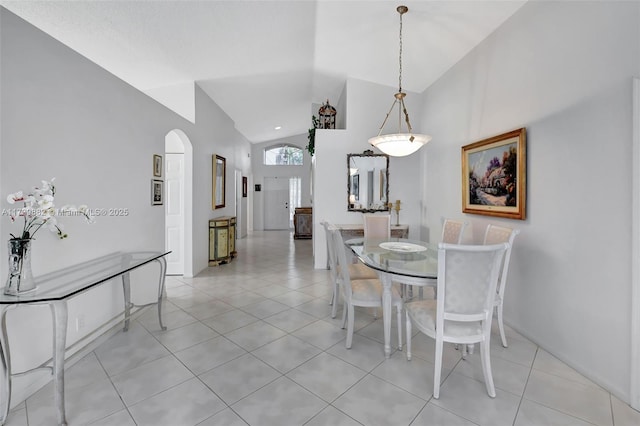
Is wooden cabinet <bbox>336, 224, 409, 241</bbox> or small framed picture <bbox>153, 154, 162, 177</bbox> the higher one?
small framed picture <bbox>153, 154, 162, 177</bbox>

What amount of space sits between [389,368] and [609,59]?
8.72ft

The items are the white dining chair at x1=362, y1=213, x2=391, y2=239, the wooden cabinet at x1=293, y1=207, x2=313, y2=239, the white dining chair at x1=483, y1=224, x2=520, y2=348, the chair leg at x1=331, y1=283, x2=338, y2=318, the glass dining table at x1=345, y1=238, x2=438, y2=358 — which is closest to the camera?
the glass dining table at x1=345, y1=238, x2=438, y2=358

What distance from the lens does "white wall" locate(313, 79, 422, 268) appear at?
17.1 ft

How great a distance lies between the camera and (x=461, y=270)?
1.84m

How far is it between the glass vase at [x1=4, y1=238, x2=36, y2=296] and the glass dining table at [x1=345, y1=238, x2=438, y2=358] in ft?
7.32

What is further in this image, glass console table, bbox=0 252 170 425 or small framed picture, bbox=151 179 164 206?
small framed picture, bbox=151 179 164 206

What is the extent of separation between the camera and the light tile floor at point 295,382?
5.63 ft

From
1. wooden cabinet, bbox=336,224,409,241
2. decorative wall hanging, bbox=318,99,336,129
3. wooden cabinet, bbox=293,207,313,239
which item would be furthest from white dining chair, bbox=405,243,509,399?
wooden cabinet, bbox=293,207,313,239

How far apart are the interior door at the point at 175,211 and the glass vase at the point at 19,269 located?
113 inches

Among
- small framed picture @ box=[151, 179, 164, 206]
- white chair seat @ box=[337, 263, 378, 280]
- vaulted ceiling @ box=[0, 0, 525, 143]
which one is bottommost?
white chair seat @ box=[337, 263, 378, 280]

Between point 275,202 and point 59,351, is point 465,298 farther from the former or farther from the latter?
point 275,202

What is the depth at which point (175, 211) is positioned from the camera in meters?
4.63

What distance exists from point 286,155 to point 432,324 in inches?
390

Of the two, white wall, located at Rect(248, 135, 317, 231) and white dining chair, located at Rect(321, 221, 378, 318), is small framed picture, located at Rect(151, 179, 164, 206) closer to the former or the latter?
white dining chair, located at Rect(321, 221, 378, 318)
